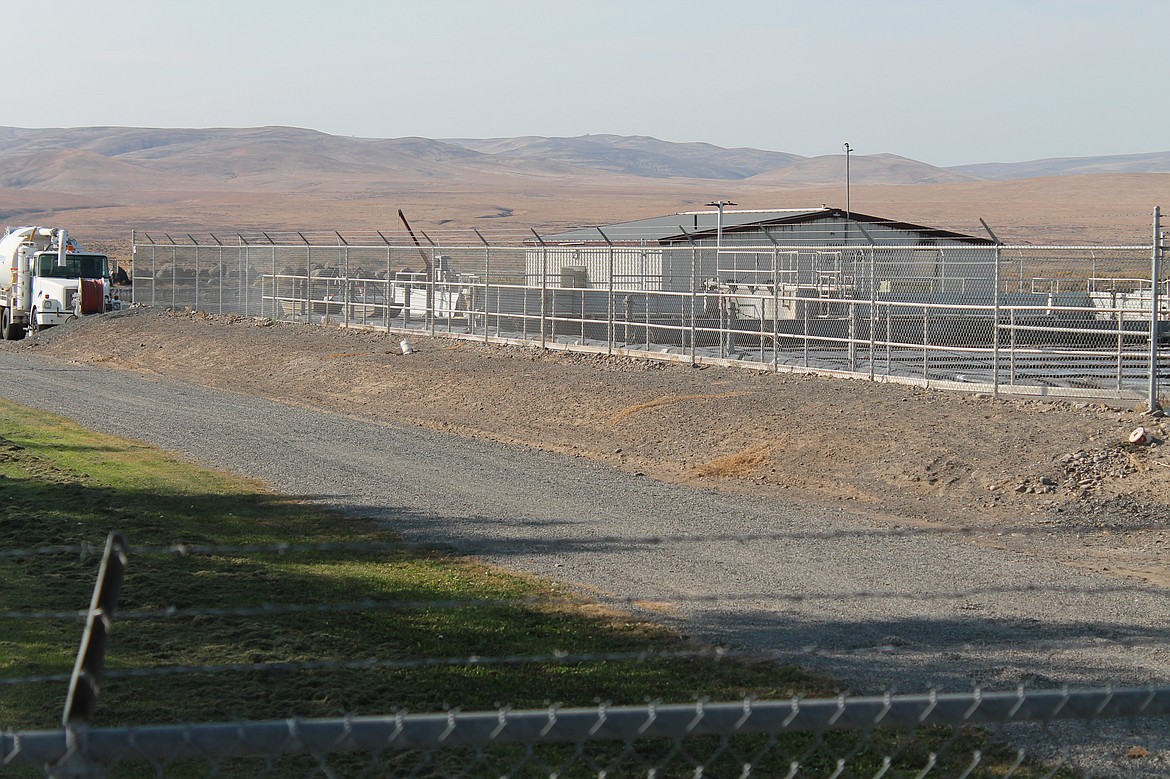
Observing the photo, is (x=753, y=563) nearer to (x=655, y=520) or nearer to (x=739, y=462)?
(x=655, y=520)

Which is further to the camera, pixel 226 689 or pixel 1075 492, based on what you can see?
pixel 1075 492

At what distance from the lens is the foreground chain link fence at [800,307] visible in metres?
21.3

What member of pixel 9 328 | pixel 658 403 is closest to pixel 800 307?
pixel 658 403

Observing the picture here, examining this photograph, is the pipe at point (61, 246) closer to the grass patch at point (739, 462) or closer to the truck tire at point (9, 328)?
the truck tire at point (9, 328)

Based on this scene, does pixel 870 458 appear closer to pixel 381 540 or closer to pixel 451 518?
pixel 451 518

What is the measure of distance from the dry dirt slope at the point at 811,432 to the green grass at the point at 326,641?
3.53 metres

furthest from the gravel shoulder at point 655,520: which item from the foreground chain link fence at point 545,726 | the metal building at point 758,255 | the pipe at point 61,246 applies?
the pipe at point 61,246

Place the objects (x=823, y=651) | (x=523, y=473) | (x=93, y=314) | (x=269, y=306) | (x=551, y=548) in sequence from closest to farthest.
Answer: (x=823, y=651), (x=551, y=548), (x=523, y=473), (x=93, y=314), (x=269, y=306)

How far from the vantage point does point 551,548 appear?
11.6 metres

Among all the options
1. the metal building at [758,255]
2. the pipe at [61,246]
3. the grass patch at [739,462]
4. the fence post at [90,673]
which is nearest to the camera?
the fence post at [90,673]

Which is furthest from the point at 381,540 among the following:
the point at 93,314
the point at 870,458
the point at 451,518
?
the point at 93,314

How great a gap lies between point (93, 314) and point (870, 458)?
31.0m

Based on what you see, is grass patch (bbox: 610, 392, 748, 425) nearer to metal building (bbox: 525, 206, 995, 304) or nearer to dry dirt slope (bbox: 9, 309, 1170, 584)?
dry dirt slope (bbox: 9, 309, 1170, 584)

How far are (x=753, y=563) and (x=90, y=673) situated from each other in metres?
8.31
